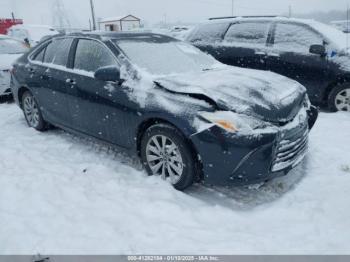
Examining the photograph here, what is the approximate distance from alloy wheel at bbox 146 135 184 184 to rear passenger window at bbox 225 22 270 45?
4.20 m

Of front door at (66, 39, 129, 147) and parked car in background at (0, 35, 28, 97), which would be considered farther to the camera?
parked car in background at (0, 35, 28, 97)

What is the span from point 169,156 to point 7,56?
6.22 m

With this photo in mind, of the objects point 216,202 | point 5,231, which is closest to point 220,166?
point 216,202

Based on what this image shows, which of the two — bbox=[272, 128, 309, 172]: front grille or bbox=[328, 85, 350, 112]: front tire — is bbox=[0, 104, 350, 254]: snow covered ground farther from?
bbox=[328, 85, 350, 112]: front tire

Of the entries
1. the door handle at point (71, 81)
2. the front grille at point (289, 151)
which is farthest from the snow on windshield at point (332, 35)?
the door handle at point (71, 81)

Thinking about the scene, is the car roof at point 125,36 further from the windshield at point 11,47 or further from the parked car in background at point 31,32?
the parked car in background at point 31,32

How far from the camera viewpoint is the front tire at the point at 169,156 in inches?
143

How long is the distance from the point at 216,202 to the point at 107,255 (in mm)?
1308

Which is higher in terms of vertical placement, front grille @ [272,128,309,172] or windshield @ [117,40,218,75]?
windshield @ [117,40,218,75]

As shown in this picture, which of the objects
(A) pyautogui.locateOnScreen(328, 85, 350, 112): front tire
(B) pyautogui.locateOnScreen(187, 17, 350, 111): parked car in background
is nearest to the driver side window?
(B) pyautogui.locateOnScreen(187, 17, 350, 111): parked car in background

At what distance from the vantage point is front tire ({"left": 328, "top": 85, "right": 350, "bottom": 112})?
20.9 feet

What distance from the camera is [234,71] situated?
4.54 meters

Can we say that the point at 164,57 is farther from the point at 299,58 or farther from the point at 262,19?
the point at 262,19

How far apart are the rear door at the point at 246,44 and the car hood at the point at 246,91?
284 centimetres
